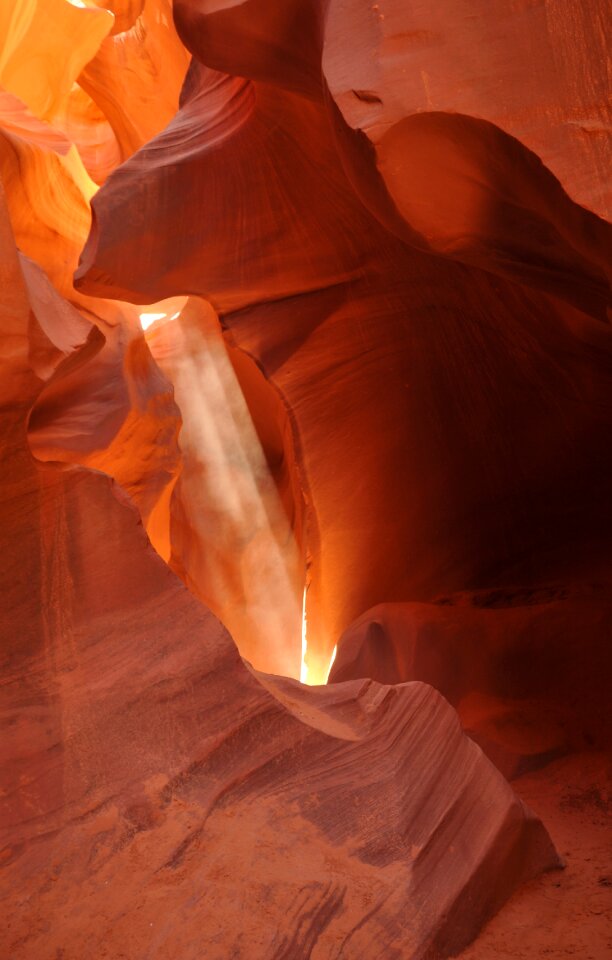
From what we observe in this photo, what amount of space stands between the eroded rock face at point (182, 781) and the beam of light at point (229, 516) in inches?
118

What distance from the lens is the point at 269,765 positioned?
3400 millimetres

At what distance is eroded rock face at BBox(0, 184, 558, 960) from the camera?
285 centimetres

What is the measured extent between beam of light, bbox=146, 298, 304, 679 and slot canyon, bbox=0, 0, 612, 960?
0.03 m

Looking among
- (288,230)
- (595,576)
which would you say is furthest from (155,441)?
(595,576)

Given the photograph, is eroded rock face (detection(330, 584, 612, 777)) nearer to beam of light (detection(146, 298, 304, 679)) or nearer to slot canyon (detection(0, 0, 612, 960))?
slot canyon (detection(0, 0, 612, 960))

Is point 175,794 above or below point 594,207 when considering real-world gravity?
below

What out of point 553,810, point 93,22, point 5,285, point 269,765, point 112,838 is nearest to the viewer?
point 112,838

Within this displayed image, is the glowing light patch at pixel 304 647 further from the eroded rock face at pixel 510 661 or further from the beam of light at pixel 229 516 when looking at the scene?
the eroded rock face at pixel 510 661

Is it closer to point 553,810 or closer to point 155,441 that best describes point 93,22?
point 155,441

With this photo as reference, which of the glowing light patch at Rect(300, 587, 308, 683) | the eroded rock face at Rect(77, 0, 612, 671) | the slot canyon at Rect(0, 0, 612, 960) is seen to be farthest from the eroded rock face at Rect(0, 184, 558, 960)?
the glowing light patch at Rect(300, 587, 308, 683)

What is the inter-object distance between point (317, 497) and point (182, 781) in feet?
10.8

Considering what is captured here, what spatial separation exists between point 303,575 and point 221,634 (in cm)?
293

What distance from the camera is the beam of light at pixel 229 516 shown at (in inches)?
281

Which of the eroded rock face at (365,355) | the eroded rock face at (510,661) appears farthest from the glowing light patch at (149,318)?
the eroded rock face at (510,661)
